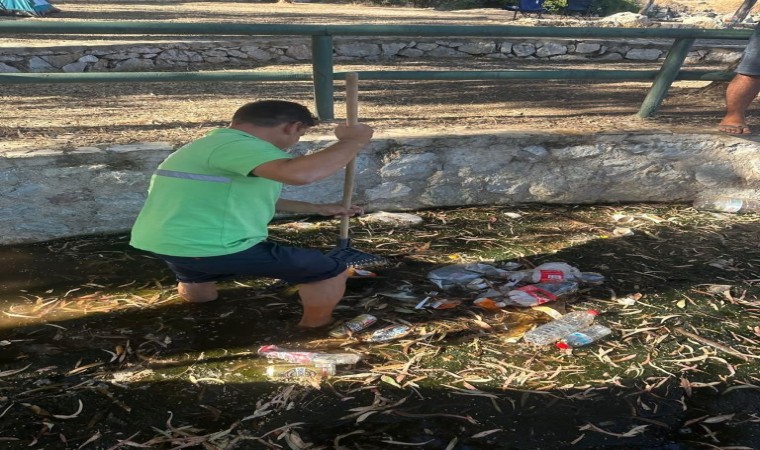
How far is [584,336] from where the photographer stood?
335cm

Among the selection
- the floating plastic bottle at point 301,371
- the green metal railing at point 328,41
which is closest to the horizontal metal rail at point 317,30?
the green metal railing at point 328,41

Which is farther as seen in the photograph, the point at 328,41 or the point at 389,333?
the point at 328,41

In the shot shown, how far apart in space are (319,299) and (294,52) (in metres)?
8.11

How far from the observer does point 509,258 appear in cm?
440

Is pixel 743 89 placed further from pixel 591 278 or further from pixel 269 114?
pixel 269 114

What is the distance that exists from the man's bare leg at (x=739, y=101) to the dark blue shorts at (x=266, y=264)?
13.2 feet

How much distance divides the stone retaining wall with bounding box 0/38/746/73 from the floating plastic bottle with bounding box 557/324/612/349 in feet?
20.5

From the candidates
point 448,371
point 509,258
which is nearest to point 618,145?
point 509,258

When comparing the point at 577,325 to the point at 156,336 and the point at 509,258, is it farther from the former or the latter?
the point at 156,336

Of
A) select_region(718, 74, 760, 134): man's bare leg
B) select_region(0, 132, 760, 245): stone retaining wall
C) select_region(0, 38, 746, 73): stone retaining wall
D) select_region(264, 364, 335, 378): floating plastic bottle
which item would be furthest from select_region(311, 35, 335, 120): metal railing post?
select_region(0, 38, 746, 73): stone retaining wall

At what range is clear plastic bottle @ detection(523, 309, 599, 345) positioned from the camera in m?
3.33

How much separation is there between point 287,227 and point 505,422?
8.47 ft

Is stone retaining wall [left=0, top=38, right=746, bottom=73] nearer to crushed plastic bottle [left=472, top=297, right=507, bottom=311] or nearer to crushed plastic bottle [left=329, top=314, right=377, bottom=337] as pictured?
crushed plastic bottle [left=472, top=297, right=507, bottom=311]

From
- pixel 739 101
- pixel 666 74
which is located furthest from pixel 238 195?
pixel 739 101
